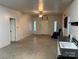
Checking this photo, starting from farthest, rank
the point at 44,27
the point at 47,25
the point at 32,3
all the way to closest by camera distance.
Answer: the point at 44,27 < the point at 47,25 < the point at 32,3

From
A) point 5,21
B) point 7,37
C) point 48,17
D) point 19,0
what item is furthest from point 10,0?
point 48,17

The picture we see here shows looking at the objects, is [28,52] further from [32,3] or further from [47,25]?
[47,25]

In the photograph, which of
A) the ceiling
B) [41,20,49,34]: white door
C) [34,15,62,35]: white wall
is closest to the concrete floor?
the ceiling

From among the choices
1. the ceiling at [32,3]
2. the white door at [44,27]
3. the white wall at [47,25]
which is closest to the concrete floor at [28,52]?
the ceiling at [32,3]

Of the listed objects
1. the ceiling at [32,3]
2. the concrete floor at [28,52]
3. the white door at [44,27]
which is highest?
the ceiling at [32,3]

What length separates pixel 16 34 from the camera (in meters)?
9.98

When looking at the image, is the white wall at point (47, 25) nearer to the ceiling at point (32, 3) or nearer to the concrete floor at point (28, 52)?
the concrete floor at point (28, 52)

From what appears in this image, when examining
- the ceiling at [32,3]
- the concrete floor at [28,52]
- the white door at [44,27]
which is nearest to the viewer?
the concrete floor at [28,52]

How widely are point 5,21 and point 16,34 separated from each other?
2395mm

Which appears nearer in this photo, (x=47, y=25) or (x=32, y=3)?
(x=32, y=3)

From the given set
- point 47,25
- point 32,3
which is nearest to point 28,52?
point 32,3

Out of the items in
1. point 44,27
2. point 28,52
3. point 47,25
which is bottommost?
point 28,52

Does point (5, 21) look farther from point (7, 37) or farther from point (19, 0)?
point (19, 0)

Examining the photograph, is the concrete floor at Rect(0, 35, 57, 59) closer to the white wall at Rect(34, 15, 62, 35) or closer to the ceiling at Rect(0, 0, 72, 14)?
the ceiling at Rect(0, 0, 72, 14)
